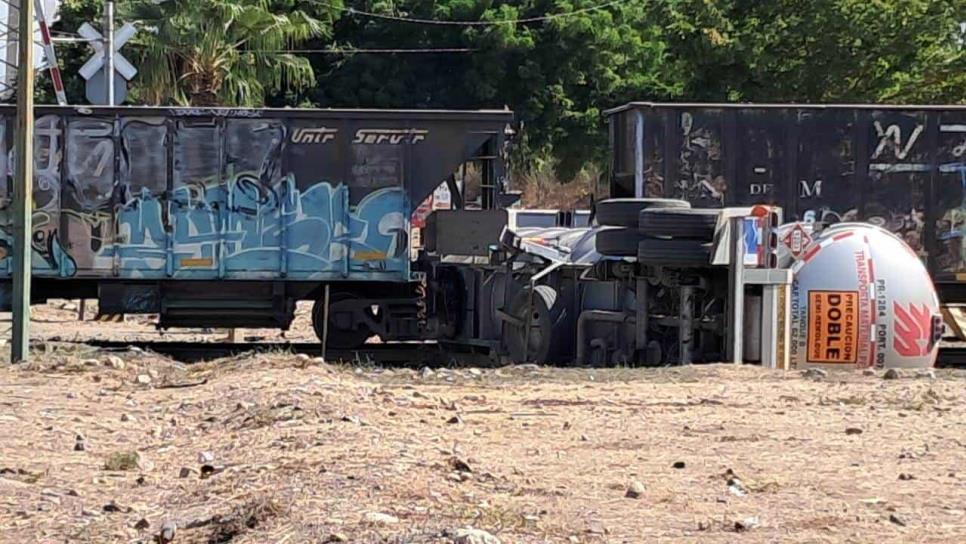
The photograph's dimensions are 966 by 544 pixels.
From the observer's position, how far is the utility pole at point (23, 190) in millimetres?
12273

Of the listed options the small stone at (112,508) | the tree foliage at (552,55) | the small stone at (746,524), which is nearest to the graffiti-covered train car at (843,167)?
the small stone at (746,524)

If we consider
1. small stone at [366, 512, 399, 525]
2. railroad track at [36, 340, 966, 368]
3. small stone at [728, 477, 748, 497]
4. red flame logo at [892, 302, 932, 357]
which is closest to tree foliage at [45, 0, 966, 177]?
railroad track at [36, 340, 966, 368]

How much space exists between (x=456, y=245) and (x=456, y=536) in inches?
422

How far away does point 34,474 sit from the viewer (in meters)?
7.22

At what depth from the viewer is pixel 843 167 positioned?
1590 centimetres

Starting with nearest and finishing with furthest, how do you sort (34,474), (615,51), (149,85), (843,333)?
(34,474) → (843,333) → (149,85) → (615,51)

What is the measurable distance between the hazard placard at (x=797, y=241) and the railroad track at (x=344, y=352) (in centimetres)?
432

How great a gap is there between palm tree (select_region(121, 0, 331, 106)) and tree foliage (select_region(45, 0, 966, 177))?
0.04 metres

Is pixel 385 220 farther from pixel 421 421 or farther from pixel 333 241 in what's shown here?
pixel 421 421

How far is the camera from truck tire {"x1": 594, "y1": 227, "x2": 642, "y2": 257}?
12555 mm

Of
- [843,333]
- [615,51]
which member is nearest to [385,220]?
[843,333]

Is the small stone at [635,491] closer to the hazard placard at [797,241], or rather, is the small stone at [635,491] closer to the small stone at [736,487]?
the small stone at [736,487]

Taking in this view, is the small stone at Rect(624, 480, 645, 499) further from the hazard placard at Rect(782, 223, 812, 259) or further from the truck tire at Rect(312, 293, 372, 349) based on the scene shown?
the truck tire at Rect(312, 293, 372, 349)

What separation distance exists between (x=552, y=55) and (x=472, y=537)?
36182 mm
